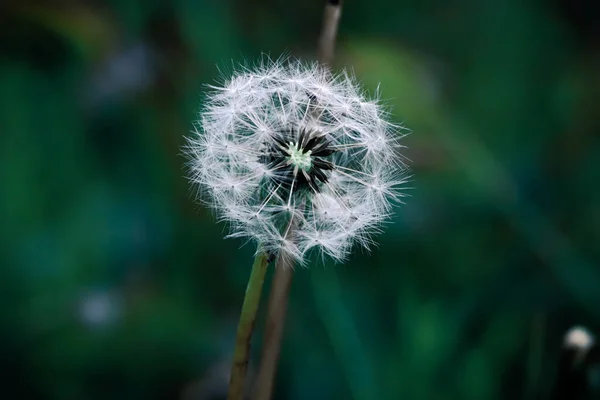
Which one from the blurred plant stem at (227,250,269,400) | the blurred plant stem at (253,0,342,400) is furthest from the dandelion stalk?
the blurred plant stem at (253,0,342,400)

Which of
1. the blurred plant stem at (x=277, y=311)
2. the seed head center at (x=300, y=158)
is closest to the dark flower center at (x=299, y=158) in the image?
the seed head center at (x=300, y=158)

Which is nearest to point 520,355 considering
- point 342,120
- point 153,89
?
point 342,120

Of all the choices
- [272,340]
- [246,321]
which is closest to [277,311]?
[272,340]

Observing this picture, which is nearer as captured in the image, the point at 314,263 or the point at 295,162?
the point at 295,162

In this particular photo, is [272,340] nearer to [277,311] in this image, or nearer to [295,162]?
[277,311]

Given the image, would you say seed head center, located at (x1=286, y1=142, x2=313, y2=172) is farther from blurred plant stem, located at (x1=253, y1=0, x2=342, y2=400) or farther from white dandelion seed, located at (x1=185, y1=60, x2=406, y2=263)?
blurred plant stem, located at (x1=253, y1=0, x2=342, y2=400)

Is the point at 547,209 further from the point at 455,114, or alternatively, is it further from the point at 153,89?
the point at 153,89
